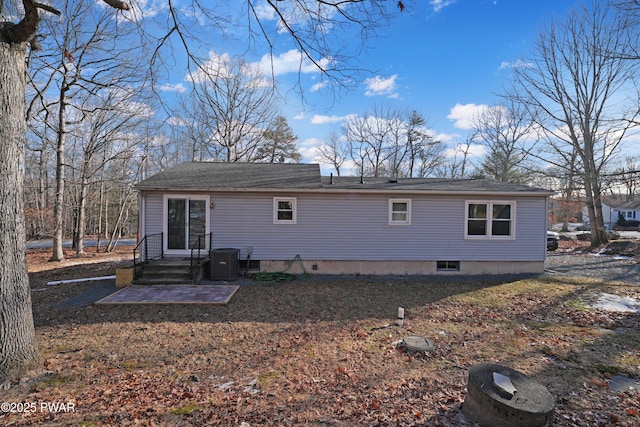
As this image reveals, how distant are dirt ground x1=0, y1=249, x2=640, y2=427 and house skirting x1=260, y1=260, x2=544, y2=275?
208 centimetres

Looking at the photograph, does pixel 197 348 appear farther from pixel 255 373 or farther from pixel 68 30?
pixel 68 30

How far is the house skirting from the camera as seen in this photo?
371 inches

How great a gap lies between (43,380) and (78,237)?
14386 mm

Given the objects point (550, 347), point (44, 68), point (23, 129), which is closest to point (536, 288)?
point (550, 347)

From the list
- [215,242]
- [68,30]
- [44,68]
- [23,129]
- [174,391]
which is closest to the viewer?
[174,391]

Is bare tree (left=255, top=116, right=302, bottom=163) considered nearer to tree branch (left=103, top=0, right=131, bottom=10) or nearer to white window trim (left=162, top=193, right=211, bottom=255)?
white window trim (left=162, top=193, right=211, bottom=255)

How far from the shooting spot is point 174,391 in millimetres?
3256

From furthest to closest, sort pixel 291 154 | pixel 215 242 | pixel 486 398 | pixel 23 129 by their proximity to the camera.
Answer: pixel 291 154 < pixel 215 242 < pixel 23 129 < pixel 486 398

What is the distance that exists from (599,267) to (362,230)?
9.89 m

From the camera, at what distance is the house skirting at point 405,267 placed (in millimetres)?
9422

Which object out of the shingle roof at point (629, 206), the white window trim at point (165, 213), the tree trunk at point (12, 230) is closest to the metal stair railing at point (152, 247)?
the white window trim at point (165, 213)

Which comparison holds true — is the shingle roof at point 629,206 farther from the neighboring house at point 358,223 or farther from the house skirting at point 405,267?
the neighboring house at point 358,223

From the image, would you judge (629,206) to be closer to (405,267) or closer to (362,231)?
(405,267)

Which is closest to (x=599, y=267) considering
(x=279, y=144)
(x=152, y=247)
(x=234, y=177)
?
(x=234, y=177)
